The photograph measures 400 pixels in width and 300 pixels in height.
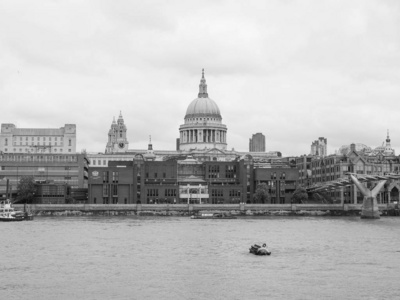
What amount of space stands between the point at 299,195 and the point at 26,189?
57787 millimetres

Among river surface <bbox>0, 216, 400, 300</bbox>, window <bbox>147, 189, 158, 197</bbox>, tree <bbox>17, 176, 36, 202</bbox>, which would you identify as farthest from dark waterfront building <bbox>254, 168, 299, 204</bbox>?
river surface <bbox>0, 216, 400, 300</bbox>

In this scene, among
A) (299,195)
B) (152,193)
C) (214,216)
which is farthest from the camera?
(152,193)

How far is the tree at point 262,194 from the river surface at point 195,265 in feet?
235

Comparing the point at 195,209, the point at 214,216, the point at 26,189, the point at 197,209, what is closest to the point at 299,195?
the point at 197,209

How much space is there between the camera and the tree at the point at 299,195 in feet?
587

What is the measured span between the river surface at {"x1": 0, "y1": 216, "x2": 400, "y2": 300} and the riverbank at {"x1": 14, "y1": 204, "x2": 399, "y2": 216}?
190ft

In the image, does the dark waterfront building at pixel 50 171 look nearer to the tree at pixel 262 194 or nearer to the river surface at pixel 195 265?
the tree at pixel 262 194

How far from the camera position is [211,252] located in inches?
3071

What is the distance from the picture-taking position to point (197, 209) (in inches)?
6658

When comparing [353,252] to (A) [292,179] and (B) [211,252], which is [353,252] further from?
(A) [292,179]

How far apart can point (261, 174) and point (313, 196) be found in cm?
1537

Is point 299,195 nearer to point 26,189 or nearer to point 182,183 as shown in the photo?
point 182,183

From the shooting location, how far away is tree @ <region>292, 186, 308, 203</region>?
178875 mm

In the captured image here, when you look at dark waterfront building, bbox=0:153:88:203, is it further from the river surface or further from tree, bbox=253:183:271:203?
the river surface
